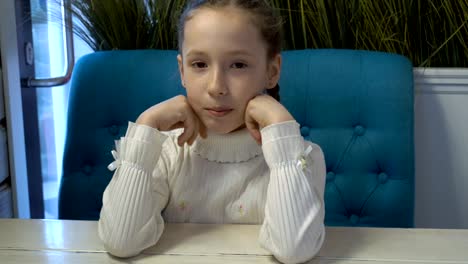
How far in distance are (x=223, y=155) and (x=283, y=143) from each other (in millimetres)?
214

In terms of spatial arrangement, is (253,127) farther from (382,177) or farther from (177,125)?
(382,177)

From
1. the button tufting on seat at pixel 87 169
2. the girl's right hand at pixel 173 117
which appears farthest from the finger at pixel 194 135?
the button tufting on seat at pixel 87 169

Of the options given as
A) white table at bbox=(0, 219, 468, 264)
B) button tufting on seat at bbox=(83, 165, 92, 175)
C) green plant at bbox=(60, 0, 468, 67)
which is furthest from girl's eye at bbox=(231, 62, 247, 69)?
button tufting on seat at bbox=(83, 165, 92, 175)

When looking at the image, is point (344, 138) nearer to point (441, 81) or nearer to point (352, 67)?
point (352, 67)

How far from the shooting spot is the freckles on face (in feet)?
3.29

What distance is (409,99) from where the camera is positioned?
4.67 ft

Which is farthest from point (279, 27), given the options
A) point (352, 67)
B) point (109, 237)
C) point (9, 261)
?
point (9, 261)

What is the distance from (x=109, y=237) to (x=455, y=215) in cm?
116

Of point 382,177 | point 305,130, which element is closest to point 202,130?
point 305,130

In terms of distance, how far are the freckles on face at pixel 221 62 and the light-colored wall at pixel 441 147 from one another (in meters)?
0.73

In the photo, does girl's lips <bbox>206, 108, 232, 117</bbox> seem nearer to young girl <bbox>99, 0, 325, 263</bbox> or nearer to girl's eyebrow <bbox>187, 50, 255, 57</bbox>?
young girl <bbox>99, 0, 325, 263</bbox>

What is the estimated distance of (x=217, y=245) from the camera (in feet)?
2.98

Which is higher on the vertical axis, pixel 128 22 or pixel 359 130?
pixel 128 22

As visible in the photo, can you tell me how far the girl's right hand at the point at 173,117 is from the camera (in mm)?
1043
